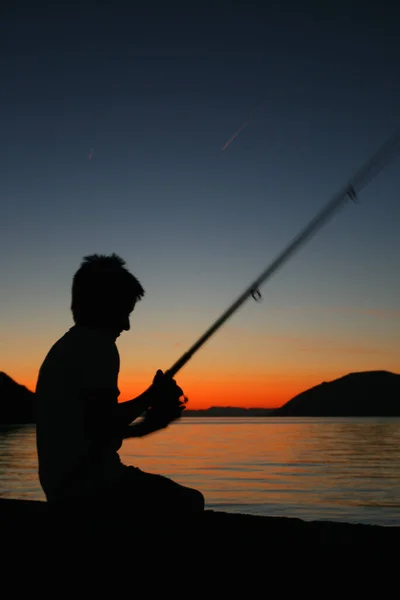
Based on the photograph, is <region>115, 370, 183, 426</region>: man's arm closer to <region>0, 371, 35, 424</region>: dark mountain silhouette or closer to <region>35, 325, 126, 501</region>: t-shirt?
<region>35, 325, 126, 501</region>: t-shirt

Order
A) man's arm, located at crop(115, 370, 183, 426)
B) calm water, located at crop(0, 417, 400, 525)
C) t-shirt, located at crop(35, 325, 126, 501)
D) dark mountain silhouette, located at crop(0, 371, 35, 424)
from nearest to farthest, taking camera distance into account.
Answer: t-shirt, located at crop(35, 325, 126, 501), man's arm, located at crop(115, 370, 183, 426), calm water, located at crop(0, 417, 400, 525), dark mountain silhouette, located at crop(0, 371, 35, 424)

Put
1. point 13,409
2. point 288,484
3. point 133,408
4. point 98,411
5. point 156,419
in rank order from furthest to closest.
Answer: point 13,409
point 288,484
point 156,419
point 133,408
point 98,411

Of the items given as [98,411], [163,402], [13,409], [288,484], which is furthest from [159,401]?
[13,409]

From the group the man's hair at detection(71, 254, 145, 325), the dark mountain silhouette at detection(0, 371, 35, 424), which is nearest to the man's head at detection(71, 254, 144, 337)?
the man's hair at detection(71, 254, 145, 325)

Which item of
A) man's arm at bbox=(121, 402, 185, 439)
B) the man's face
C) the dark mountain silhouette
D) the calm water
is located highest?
the dark mountain silhouette

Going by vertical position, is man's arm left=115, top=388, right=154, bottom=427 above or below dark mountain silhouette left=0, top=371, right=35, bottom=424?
below

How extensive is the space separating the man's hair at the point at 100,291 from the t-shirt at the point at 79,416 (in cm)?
13

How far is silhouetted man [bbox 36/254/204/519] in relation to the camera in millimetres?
2908

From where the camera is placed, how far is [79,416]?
9.52 feet

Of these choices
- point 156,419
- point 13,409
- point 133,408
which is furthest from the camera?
point 13,409

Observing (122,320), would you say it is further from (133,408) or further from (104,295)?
(133,408)

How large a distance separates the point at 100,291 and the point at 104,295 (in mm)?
28

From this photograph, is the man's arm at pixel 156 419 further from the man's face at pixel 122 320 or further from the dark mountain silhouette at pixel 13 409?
the dark mountain silhouette at pixel 13 409

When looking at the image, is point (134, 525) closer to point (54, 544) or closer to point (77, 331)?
point (54, 544)
